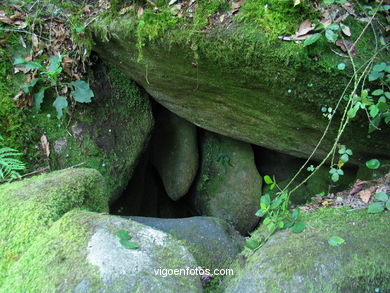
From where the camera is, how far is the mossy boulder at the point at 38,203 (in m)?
2.34

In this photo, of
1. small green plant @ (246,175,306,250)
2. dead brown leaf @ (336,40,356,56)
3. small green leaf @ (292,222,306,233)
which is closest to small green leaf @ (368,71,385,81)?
dead brown leaf @ (336,40,356,56)

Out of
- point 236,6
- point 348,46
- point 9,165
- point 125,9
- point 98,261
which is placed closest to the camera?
point 98,261

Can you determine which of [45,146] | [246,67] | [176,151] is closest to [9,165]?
[45,146]

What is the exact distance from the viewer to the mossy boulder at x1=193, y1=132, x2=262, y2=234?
5.14 metres

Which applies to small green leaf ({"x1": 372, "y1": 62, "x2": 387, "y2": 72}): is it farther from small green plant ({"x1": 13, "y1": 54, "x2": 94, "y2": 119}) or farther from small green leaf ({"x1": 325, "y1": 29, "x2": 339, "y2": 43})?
small green plant ({"x1": 13, "y1": 54, "x2": 94, "y2": 119})

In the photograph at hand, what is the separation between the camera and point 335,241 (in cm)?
215

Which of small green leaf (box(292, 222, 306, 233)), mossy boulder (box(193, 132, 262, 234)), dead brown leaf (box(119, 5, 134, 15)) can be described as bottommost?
mossy boulder (box(193, 132, 262, 234))

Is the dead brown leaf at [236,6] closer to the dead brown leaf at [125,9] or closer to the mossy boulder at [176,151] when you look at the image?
the dead brown leaf at [125,9]

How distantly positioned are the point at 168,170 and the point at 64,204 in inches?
114

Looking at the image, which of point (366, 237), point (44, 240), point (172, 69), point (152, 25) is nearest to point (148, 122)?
point (172, 69)

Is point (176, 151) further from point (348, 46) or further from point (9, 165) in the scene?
point (348, 46)

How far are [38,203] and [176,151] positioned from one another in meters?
2.97

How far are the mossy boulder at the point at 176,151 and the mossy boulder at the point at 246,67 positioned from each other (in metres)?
1.00

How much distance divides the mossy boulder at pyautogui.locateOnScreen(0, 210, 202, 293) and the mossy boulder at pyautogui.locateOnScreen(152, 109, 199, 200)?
299 centimetres
